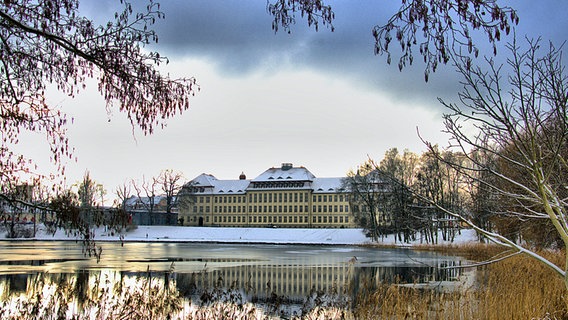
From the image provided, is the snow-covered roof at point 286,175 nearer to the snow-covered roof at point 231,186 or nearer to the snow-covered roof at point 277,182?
the snow-covered roof at point 277,182

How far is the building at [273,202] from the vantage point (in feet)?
343

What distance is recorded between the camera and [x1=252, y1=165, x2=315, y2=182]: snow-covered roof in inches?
4289

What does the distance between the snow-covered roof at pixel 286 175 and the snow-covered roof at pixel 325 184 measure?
1634 millimetres

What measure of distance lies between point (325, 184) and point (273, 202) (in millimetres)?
11114

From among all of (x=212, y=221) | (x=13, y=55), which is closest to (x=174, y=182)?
A: (x=212, y=221)

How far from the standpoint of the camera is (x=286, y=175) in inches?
4333

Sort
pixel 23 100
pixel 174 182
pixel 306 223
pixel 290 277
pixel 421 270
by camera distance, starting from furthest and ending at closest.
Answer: pixel 306 223 < pixel 174 182 < pixel 421 270 < pixel 290 277 < pixel 23 100

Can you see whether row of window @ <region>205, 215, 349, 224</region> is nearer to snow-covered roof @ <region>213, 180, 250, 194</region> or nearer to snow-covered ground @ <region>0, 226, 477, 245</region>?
snow-covered roof @ <region>213, 180, 250, 194</region>

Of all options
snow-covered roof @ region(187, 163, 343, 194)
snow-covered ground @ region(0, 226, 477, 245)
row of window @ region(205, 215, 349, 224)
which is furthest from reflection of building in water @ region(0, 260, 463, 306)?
snow-covered roof @ region(187, 163, 343, 194)

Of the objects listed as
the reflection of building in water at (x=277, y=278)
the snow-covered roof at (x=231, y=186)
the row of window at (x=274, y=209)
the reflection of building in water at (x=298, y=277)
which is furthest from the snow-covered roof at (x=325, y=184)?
the reflection of building in water at (x=277, y=278)

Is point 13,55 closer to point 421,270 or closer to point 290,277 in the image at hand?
point 290,277

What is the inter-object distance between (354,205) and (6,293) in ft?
177

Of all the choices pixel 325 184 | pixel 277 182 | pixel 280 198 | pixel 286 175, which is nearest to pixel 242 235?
pixel 280 198

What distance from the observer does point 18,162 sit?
16.8 feet
